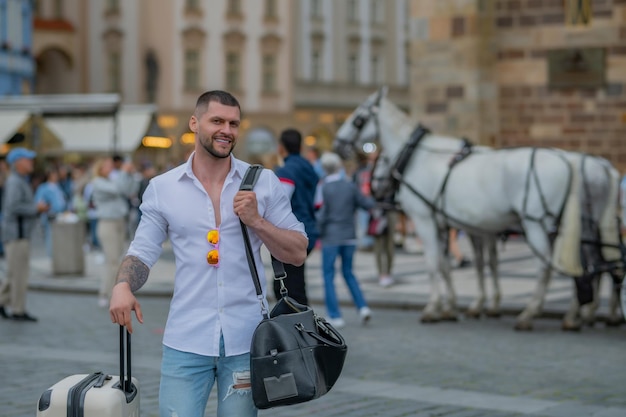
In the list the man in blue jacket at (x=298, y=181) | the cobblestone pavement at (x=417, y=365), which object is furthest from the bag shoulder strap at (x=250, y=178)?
the man in blue jacket at (x=298, y=181)

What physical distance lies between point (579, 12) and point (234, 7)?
50.3 m

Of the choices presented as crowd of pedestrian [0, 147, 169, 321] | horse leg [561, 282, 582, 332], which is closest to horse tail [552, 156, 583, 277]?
horse leg [561, 282, 582, 332]

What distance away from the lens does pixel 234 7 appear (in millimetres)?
69812

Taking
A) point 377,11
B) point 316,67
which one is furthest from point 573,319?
point 377,11

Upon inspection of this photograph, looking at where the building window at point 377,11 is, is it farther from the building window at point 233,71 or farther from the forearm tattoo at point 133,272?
the forearm tattoo at point 133,272

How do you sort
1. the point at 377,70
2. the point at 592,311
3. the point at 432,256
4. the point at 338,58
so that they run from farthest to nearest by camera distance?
A: the point at 377,70, the point at 338,58, the point at 432,256, the point at 592,311

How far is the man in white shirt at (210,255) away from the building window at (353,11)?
68050 millimetres

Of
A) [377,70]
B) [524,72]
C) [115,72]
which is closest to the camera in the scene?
[524,72]

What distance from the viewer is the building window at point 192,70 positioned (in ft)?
223

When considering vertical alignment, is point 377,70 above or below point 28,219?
above

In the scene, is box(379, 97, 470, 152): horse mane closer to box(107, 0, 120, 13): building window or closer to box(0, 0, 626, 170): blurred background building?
box(0, 0, 626, 170): blurred background building

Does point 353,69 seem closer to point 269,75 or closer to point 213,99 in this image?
point 269,75

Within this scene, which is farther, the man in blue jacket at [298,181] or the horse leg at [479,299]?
the horse leg at [479,299]

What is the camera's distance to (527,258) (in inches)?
845
